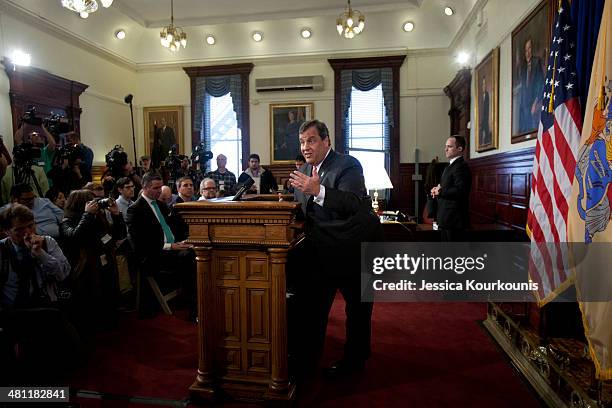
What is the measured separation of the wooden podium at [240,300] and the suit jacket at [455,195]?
244cm

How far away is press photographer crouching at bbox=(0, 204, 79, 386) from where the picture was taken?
2.46 metres

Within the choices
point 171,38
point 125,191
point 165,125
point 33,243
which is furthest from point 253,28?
point 33,243

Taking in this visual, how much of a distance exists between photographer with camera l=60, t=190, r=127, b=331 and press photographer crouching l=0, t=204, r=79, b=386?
0.57 m

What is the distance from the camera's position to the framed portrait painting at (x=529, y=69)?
3.86 m

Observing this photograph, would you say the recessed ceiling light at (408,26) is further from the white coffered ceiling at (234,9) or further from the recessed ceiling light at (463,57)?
the recessed ceiling light at (463,57)

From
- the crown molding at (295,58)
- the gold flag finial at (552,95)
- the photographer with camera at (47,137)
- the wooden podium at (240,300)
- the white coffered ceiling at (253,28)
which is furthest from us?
the crown molding at (295,58)

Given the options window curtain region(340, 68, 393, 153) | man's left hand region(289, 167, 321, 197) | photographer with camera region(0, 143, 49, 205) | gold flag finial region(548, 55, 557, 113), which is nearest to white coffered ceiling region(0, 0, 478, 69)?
window curtain region(340, 68, 393, 153)

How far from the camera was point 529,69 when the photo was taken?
4191 mm

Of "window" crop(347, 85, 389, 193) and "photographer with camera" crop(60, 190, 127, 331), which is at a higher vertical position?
"window" crop(347, 85, 389, 193)

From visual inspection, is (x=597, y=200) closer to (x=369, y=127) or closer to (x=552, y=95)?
(x=552, y=95)

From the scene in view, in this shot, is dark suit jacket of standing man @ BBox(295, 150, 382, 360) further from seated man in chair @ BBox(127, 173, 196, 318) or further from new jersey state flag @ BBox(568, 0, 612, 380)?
seated man in chair @ BBox(127, 173, 196, 318)

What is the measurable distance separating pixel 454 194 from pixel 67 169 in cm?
466

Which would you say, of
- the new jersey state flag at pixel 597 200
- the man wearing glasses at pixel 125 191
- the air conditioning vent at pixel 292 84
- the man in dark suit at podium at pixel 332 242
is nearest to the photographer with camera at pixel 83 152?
the man wearing glasses at pixel 125 191

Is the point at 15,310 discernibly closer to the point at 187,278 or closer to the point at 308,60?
the point at 187,278
